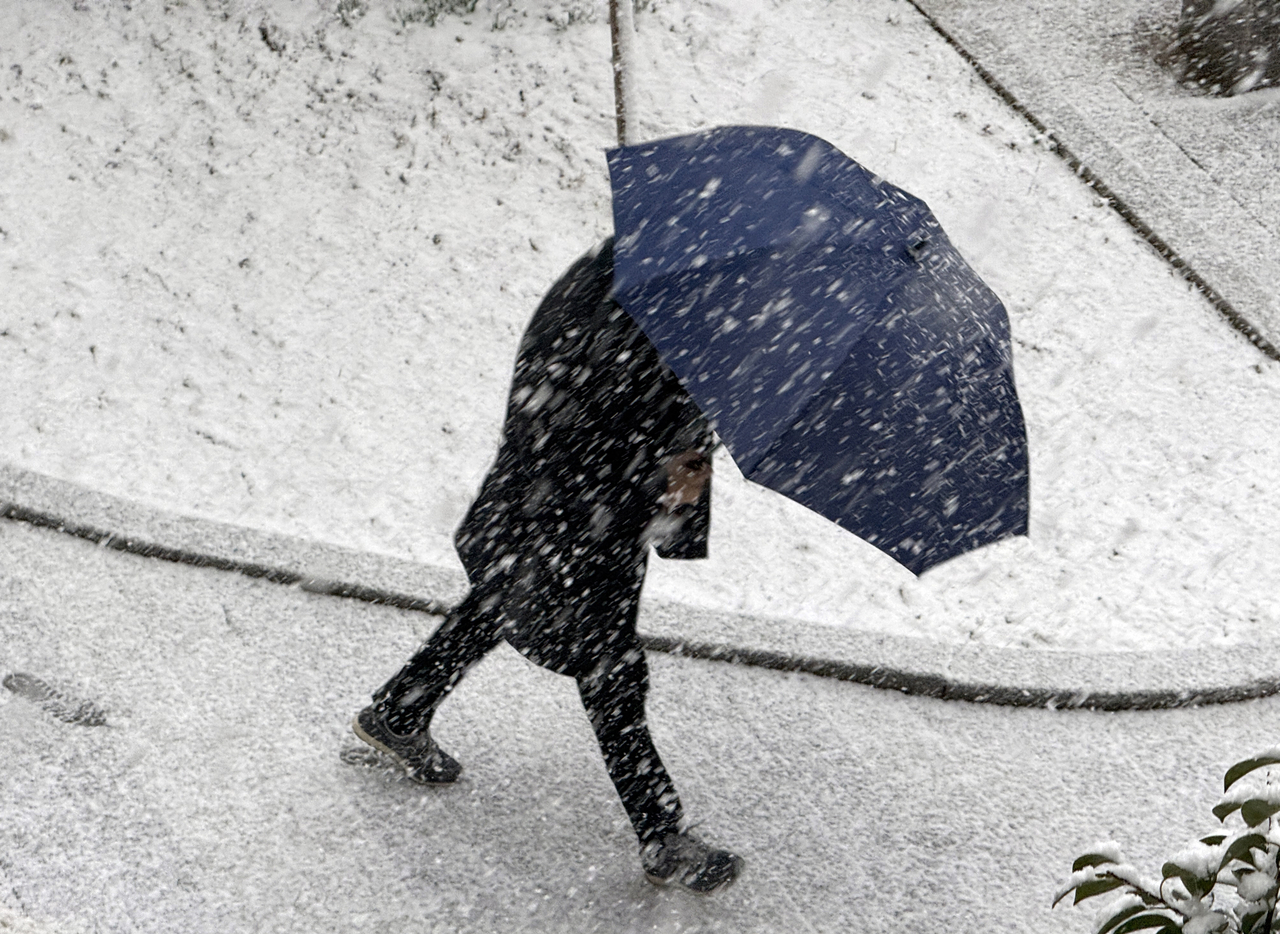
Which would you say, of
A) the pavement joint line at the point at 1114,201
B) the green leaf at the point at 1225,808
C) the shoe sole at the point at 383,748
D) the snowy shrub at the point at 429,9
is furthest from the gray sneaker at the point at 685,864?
the snowy shrub at the point at 429,9

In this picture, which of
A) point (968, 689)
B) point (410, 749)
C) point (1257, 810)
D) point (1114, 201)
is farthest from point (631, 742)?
point (1114, 201)

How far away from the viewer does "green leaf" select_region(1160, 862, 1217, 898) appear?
1880mm

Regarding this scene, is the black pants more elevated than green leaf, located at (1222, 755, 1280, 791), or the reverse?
green leaf, located at (1222, 755, 1280, 791)

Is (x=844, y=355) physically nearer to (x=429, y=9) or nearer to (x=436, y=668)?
(x=436, y=668)

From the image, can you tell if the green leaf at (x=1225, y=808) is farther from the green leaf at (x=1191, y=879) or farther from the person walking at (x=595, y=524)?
the person walking at (x=595, y=524)

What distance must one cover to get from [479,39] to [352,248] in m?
1.57

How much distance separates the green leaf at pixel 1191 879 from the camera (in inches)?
74.0

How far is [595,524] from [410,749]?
960 mm

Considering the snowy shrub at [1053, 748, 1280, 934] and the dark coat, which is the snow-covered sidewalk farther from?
the snowy shrub at [1053, 748, 1280, 934]

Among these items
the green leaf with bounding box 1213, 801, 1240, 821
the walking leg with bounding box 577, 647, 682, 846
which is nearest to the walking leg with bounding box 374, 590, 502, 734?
the walking leg with bounding box 577, 647, 682, 846

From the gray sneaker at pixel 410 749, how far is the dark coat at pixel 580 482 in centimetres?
54

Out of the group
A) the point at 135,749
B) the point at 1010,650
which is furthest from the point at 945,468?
the point at 135,749

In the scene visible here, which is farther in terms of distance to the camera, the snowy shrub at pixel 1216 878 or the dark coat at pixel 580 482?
the dark coat at pixel 580 482

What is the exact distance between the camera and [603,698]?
2.93 meters
